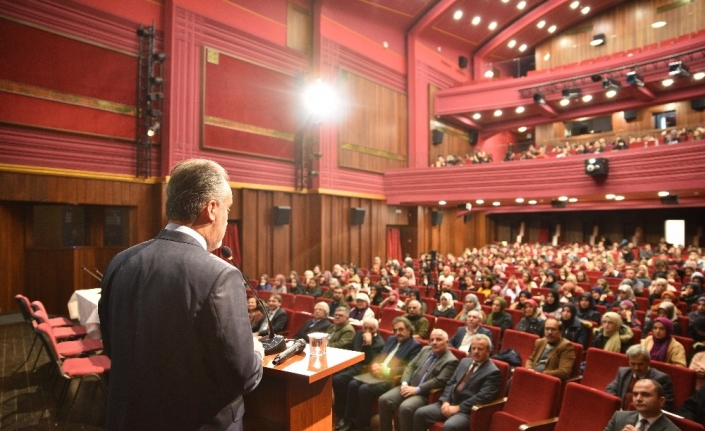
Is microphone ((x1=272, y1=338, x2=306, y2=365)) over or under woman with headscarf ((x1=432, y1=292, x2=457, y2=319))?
over

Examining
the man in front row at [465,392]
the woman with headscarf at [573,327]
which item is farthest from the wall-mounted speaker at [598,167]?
the man in front row at [465,392]

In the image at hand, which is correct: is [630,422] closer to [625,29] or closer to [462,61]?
[462,61]

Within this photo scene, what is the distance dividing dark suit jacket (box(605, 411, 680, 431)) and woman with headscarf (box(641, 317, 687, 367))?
1874 mm

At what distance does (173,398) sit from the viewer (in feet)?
3.48

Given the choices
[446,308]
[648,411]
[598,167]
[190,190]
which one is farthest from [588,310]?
[598,167]

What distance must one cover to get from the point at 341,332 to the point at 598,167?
8792 millimetres

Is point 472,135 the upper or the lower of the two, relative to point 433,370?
upper

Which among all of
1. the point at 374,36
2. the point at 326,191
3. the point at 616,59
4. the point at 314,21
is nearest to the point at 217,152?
the point at 326,191

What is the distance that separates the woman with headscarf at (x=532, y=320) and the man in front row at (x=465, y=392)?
191 centimetres

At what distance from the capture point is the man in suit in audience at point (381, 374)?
4.14 meters

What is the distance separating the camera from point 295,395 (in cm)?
177

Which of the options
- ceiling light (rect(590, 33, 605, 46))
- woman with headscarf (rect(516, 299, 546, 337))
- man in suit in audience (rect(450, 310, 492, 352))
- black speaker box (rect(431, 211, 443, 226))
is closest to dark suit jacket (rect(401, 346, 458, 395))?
man in suit in audience (rect(450, 310, 492, 352))

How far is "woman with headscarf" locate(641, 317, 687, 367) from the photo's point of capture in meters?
4.31

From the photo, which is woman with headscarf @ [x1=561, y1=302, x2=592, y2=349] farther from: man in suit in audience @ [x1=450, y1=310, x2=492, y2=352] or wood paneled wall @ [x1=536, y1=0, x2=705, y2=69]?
wood paneled wall @ [x1=536, y1=0, x2=705, y2=69]
